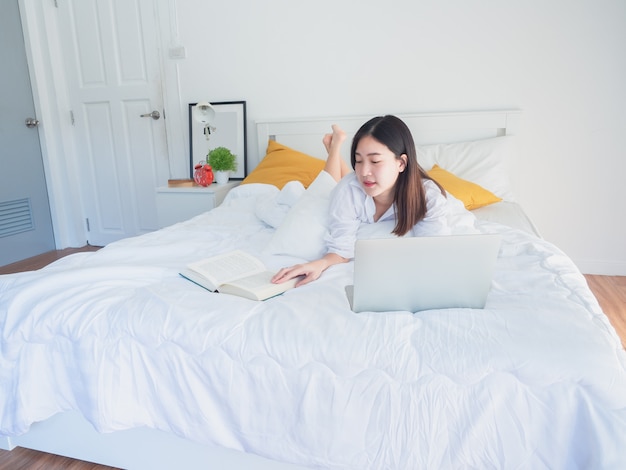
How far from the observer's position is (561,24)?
2473 mm

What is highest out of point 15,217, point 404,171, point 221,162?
point 404,171

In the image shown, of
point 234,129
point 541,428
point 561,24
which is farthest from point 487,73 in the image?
point 541,428

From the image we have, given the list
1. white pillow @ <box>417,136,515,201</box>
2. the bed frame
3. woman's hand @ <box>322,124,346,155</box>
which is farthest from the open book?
white pillow @ <box>417,136,515,201</box>

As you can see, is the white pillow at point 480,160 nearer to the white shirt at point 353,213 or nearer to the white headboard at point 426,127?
the white headboard at point 426,127

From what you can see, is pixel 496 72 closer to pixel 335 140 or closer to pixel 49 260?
pixel 335 140

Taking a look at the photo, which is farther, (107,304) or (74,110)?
(74,110)

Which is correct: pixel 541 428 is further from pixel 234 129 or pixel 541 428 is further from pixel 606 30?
pixel 234 129

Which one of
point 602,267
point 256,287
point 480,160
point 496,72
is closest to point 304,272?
point 256,287

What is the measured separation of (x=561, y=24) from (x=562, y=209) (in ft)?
3.41

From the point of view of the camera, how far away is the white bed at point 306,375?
0.83 meters

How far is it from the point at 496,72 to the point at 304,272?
6.53 ft

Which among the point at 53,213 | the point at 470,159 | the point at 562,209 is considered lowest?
the point at 53,213

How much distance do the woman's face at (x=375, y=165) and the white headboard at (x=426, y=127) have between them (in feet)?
4.63

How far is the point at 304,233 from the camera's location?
61.1 inches
